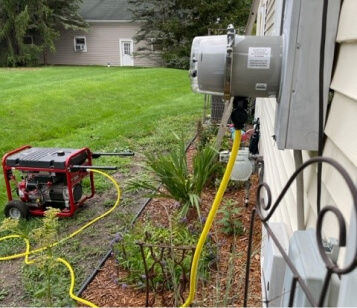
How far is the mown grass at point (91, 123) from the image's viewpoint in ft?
11.0

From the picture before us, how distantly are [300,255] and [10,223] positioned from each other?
1932 mm

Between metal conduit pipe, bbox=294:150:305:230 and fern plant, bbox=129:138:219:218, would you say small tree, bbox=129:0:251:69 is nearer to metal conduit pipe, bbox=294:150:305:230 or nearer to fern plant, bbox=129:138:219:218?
fern plant, bbox=129:138:219:218

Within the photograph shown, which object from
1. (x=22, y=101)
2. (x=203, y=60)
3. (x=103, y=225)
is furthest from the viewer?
(x=22, y=101)

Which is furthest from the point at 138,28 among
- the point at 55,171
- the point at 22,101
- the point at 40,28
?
the point at 55,171

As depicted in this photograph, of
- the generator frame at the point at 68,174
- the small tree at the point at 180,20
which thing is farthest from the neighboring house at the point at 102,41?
the generator frame at the point at 68,174

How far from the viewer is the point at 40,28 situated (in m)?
21.2

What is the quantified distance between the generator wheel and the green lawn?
19cm

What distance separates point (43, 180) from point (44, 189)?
106mm

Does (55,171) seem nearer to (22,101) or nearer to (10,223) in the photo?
(10,223)

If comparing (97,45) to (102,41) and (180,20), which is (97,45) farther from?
(180,20)

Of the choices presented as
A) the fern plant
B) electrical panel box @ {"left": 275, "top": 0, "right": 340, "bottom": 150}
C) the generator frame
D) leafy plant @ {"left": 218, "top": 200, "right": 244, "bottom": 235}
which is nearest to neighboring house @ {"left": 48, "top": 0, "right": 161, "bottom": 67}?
the generator frame

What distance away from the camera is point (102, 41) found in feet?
76.1

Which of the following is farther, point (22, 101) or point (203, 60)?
point (22, 101)

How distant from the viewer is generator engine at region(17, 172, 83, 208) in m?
3.72
